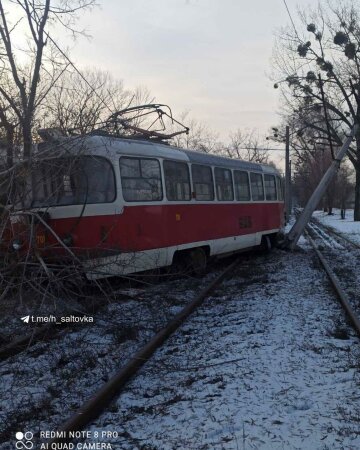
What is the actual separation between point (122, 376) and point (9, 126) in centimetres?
392

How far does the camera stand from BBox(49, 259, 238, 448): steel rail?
12.8 feet

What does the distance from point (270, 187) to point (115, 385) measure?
1233 cm

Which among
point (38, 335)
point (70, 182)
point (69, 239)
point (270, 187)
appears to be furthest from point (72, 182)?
point (270, 187)

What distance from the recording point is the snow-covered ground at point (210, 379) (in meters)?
3.86

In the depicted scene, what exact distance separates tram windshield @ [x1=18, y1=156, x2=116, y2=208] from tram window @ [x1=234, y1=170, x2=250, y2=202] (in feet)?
18.0

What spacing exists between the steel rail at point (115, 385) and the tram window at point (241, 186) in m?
6.26

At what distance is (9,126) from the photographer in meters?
6.99

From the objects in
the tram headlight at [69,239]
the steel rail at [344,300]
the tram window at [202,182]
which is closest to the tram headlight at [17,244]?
the tram headlight at [69,239]

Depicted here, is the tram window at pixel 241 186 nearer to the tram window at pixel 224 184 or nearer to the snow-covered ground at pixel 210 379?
the tram window at pixel 224 184

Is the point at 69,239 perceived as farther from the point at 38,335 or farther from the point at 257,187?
the point at 257,187

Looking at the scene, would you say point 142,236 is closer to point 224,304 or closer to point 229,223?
point 224,304

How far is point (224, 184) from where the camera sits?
12.6 metres

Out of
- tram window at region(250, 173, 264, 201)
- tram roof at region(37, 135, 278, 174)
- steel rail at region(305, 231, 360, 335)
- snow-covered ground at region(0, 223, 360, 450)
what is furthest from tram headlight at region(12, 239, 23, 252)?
tram window at region(250, 173, 264, 201)

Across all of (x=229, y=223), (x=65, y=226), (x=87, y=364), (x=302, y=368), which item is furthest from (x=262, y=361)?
(x=229, y=223)
